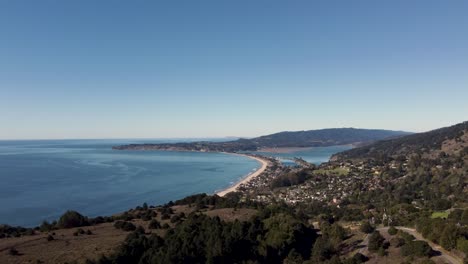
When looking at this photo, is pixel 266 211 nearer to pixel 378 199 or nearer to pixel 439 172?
pixel 378 199

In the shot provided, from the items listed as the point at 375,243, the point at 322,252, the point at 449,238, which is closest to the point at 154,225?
the point at 322,252

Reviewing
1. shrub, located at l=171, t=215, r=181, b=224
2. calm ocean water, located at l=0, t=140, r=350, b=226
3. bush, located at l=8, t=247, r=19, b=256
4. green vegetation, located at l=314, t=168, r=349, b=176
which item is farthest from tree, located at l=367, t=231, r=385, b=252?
green vegetation, located at l=314, t=168, r=349, b=176

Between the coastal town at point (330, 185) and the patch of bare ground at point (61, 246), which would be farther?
the coastal town at point (330, 185)

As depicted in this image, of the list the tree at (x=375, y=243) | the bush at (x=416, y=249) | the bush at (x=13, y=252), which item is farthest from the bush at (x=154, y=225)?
the bush at (x=416, y=249)

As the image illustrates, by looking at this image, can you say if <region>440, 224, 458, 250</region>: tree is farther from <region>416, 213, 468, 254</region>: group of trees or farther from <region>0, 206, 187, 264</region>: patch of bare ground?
<region>0, 206, 187, 264</region>: patch of bare ground

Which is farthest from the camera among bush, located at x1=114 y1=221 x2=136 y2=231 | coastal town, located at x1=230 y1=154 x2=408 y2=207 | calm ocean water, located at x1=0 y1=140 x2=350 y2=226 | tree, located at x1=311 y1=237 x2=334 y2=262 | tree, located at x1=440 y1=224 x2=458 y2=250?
calm ocean water, located at x1=0 y1=140 x2=350 y2=226

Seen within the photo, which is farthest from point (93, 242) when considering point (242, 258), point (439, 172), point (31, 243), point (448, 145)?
point (448, 145)

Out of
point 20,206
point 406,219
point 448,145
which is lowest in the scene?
point 20,206

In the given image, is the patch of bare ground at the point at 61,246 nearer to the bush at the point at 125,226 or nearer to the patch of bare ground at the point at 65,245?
the patch of bare ground at the point at 65,245
